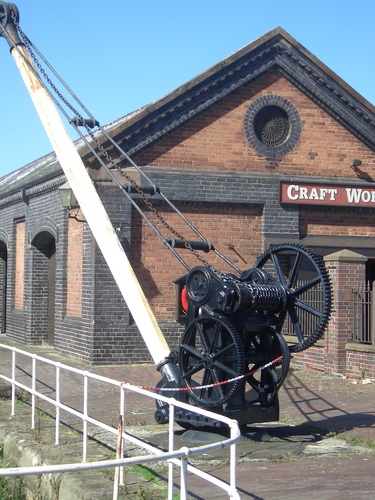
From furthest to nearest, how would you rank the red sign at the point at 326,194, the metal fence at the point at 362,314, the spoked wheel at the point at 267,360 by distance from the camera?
1. the red sign at the point at 326,194
2. the metal fence at the point at 362,314
3. the spoked wheel at the point at 267,360

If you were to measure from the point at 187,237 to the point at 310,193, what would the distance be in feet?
10.0

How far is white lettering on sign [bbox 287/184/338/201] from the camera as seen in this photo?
1853 centimetres

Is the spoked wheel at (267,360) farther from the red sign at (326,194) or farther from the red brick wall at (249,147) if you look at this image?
the red sign at (326,194)

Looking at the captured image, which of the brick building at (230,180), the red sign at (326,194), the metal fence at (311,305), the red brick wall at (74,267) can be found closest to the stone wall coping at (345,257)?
the metal fence at (311,305)

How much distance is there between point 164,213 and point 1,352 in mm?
5462

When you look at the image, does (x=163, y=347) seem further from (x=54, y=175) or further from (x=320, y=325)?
(x=54, y=175)

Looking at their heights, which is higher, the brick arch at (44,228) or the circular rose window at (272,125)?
the circular rose window at (272,125)

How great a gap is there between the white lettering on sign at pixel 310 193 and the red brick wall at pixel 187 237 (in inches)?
33.5

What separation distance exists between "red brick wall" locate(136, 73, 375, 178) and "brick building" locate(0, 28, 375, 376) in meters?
0.02

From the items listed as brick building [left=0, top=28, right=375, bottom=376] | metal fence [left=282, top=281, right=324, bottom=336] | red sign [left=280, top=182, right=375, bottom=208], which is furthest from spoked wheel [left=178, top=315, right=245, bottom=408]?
red sign [left=280, top=182, right=375, bottom=208]

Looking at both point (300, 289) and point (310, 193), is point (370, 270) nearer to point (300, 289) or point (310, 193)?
point (310, 193)

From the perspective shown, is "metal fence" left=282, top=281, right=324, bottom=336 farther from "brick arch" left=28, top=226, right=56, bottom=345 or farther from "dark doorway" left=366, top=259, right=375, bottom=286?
"brick arch" left=28, top=226, right=56, bottom=345

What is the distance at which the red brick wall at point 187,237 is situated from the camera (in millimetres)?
17609

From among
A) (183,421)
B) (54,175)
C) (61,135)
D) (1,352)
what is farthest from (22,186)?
(183,421)
